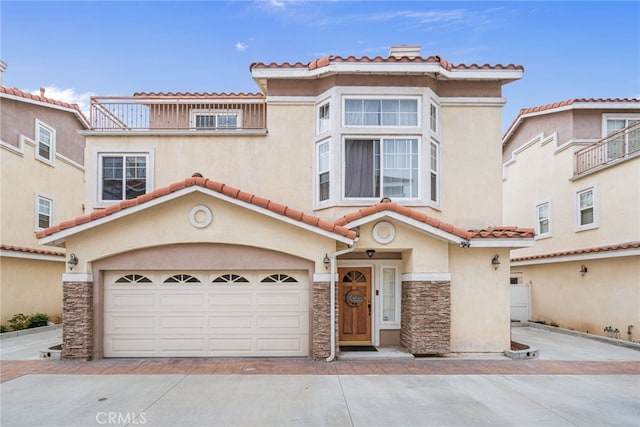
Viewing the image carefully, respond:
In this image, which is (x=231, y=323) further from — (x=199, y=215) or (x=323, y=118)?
(x=323, y=118)

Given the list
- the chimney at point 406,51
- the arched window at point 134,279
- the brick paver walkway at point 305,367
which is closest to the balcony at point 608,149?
the chimney at point 406,51

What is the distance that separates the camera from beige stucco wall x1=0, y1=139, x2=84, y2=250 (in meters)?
15.6

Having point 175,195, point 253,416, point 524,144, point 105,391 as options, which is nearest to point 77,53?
point 175,195

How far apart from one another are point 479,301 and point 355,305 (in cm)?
328

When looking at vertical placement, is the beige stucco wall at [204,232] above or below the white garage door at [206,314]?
above

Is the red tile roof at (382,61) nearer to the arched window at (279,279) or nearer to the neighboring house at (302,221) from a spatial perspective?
the neighboring house at (302,221)

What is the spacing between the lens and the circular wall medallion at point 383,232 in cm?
1076

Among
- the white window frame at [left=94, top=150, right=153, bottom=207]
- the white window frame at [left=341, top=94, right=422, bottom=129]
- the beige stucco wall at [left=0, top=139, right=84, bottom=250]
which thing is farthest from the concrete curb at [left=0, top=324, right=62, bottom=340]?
the white window frame at [left=341, top=94, right=422, bottom=129]

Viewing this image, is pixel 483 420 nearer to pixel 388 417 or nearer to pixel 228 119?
pixel 388 417

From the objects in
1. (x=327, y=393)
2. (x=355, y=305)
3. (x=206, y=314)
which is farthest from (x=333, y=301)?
(x=206, y=314)

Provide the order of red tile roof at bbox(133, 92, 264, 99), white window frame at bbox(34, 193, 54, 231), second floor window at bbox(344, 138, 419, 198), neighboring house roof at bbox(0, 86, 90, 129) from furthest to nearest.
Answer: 1. white window frame at bbox(34, 193, 54, 231)
2. neighboring house roof at bbox(0, 86, 90, 129)
3. red tile roof at bbox(133, 92, 264, 99)
4. second floor window at bbox(344, 138, 419, 198)

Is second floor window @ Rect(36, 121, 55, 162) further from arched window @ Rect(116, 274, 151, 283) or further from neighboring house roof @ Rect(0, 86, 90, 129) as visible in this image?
arched window @ Rect(116, 274, 151, 283)

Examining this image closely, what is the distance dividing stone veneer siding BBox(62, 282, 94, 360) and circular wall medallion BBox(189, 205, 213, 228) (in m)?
3.03

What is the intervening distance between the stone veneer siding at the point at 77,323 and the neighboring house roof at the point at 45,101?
1012 centimetres
